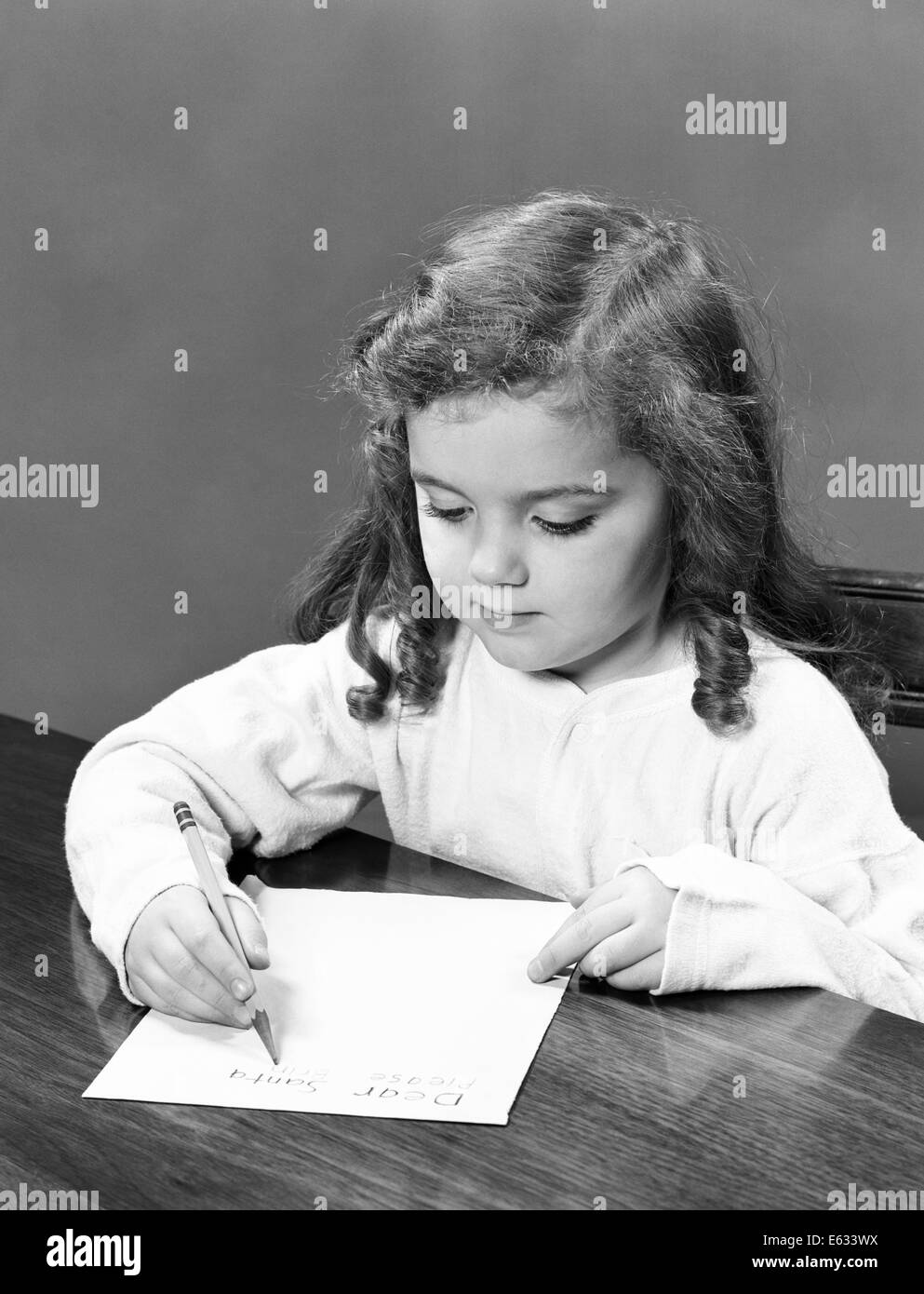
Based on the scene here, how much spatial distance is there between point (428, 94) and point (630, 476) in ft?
5.77

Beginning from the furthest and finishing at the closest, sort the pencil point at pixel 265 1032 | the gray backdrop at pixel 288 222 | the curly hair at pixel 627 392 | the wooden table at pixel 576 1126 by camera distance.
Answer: the gray backdrop at pixel 288 222
the curly hair at pixel 627 392
the pencil point at pixel 265 1032
the wooden table at pixel 576 1126

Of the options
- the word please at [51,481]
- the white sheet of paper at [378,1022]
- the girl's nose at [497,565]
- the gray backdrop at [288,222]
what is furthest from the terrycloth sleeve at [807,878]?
the word please at [51,481]

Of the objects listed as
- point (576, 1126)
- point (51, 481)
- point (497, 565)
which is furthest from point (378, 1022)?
point (51, 481)

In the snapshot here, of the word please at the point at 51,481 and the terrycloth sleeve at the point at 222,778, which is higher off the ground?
the terrycloth sleeve at the point at 222,778

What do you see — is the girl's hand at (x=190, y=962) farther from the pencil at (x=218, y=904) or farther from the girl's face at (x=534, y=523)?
the girl's face at (x=534, y=523)

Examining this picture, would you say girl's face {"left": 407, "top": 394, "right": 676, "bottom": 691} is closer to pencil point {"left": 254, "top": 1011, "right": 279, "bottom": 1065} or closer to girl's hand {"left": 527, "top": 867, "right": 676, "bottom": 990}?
girl's hand {"left": 527, "top": 867, "right": 676, "bottom": 990}

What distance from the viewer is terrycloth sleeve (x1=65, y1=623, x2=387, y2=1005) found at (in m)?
1.14

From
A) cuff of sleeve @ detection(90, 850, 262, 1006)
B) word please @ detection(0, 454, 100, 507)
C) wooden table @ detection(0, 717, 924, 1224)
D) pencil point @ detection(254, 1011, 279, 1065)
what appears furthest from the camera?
word please @ detection(0, 454, 100, 507)

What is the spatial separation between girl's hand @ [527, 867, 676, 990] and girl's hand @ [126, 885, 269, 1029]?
0.21 meters

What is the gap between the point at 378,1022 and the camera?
990 millimetres

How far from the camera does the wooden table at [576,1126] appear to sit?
0.80 metres

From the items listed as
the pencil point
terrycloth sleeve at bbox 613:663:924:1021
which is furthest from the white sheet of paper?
terrycloth sleeve at bbox 613:663:924:1021

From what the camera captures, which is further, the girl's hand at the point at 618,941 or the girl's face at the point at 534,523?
the girl's face at the point at 534,523
